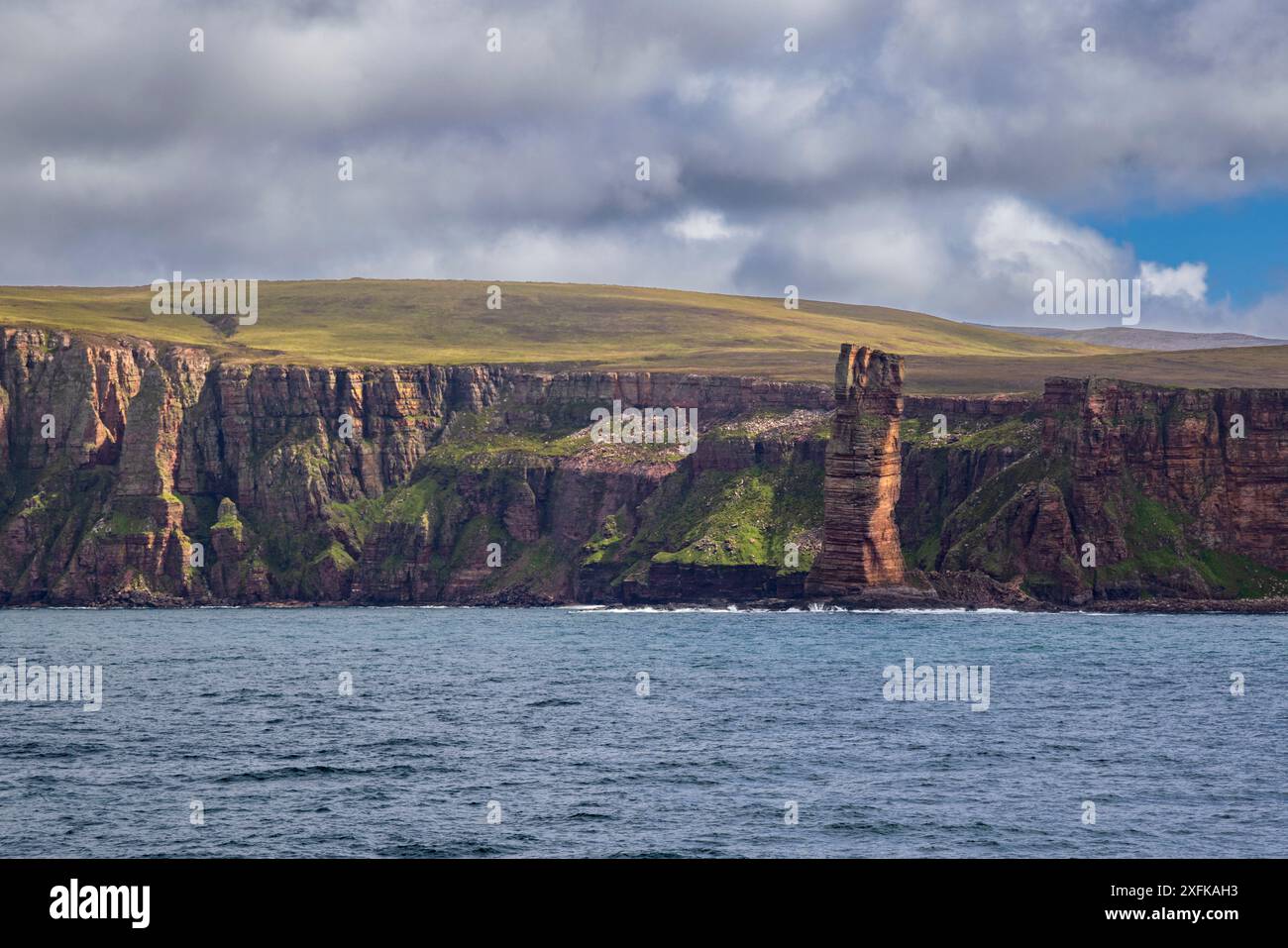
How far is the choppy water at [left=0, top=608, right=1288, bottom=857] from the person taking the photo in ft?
276

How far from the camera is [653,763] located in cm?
10800

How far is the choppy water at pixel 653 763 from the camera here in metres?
84.2

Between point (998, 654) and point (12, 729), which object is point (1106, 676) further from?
point (12, 729)

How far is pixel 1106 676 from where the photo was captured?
162 m

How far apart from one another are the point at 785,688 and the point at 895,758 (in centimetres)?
4229

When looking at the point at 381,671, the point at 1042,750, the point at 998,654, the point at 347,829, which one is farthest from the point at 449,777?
the point at 998,654

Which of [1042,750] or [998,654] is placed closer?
[1042,750]
